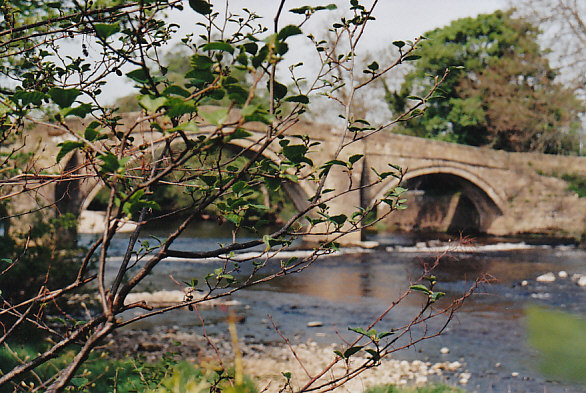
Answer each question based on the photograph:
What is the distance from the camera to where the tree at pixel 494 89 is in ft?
70.7

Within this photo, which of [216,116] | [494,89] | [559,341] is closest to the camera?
[216,116]

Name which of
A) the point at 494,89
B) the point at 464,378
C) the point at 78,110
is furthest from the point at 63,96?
the point at 494,89

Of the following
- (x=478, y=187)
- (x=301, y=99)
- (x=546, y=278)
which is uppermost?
(x=478, y=187)

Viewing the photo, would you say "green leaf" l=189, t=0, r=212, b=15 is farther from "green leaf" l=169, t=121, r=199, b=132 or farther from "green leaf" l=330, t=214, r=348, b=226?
"green leaf" l=330, t=214, r=348, b=226

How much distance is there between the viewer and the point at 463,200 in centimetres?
Result: 2355

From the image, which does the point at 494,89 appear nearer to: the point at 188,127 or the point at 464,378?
the point at 464,378

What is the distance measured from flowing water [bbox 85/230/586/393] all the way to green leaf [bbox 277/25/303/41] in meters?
1.94

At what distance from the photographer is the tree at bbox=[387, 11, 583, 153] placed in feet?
70.7

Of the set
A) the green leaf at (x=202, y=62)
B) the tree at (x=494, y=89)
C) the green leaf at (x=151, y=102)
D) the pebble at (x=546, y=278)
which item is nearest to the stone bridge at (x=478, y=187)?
the tree at (x=494, y=89)

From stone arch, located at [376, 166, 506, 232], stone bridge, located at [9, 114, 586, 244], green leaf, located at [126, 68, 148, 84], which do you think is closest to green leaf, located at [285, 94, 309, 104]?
green leaf, located at [126, 68, 148, 84]

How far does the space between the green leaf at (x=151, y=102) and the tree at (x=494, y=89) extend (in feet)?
69.1

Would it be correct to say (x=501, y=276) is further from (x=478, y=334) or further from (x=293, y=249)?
(x=293, y=249)

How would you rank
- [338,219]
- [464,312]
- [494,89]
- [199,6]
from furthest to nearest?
[494,89]
[464,312]
[338,219]
[199,6]

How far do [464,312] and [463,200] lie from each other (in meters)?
16.1
